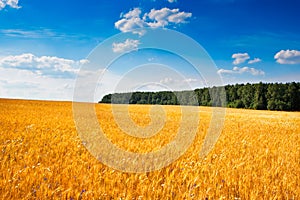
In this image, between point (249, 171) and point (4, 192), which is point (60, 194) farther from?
point (249, 171)

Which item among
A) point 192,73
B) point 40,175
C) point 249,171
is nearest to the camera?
point 40,175

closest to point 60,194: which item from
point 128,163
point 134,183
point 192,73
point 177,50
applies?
point 134,183

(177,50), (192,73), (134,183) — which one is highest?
(177,50)

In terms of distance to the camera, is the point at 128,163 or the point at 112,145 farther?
the point at 112,145

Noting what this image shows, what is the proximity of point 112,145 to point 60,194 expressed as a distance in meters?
3.92

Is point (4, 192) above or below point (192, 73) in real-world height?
below

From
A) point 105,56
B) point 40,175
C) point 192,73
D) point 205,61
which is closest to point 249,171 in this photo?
point 40,175

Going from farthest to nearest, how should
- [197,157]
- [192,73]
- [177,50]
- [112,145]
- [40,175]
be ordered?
[192,73] < [177,50] < [112,145] < [197,157] < [40,175]

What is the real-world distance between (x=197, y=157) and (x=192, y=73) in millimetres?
4938

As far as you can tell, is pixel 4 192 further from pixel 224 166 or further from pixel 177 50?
pixel 177 50

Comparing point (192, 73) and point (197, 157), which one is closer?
point (197, 157)

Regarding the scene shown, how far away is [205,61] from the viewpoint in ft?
30.4

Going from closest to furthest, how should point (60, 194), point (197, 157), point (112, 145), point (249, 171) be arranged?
point (60, 194) < point (249, 171) < point (197, 157) < point (112, 145)

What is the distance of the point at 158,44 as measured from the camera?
34.0ft
